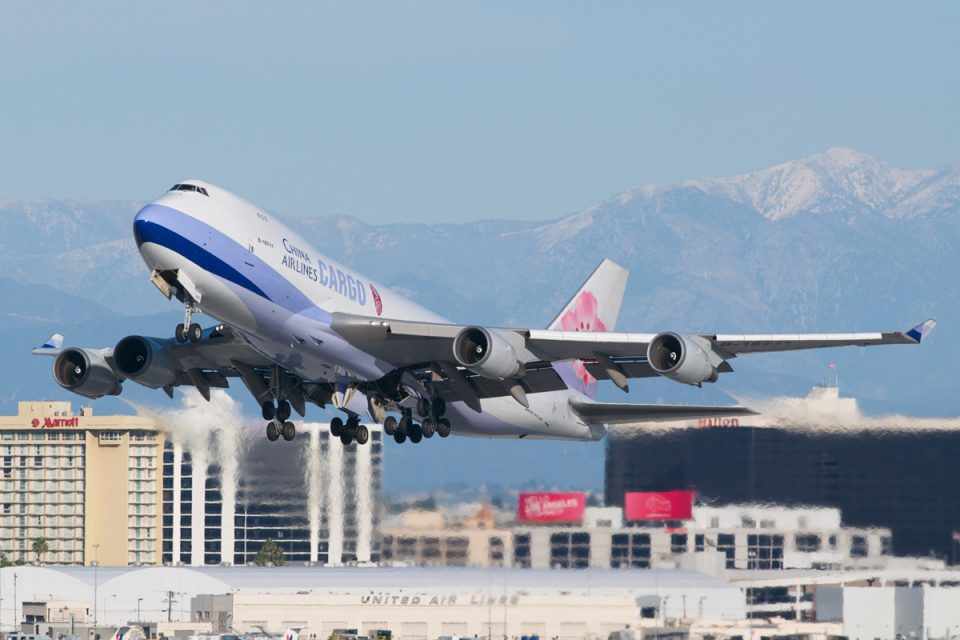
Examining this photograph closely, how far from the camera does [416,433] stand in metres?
52.0

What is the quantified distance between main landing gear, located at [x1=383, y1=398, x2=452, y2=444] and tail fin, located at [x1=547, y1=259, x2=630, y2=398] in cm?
564

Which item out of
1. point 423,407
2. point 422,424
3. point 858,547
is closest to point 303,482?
point 422,424

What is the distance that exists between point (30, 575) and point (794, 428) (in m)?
42.1

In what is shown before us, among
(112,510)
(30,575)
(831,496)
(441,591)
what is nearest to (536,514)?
(441,591)

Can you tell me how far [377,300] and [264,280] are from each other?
5.30 meters

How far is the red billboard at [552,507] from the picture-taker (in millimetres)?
58906

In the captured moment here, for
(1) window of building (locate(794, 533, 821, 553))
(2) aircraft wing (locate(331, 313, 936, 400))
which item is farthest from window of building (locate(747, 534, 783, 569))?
(2) aircraft wing (locate(331, 313, 936, 400))

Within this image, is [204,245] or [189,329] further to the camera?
[189,329]

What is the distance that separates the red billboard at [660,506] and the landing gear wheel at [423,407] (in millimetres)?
9655

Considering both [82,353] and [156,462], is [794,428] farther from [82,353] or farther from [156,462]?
[156,462]

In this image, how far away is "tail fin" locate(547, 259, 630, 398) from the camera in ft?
187

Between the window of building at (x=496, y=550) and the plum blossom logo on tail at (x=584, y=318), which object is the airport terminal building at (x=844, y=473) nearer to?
the plum blossom logo on tail at (x=584, y=318)

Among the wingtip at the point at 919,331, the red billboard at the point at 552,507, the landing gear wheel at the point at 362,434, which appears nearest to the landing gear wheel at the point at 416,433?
the landing gear wheel at the point at 362,434

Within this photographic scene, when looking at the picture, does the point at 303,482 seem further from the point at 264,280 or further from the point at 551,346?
the point at 264,280
